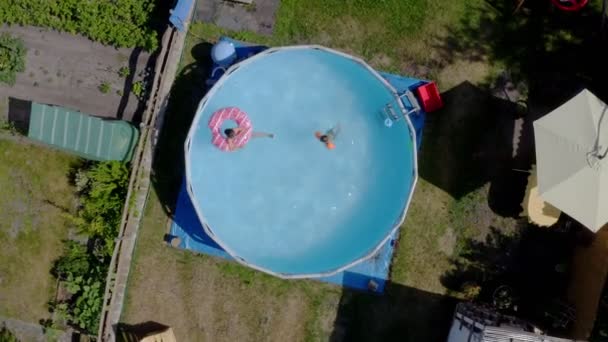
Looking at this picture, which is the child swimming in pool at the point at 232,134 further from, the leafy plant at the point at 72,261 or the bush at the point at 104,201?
the leafy plant at the point at 72,261

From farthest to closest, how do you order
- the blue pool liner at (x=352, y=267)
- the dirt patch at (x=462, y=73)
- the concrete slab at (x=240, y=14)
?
the concrete slab at (x=240, y=14) → the dirt patch at (x=462, y=73) → the blue pool liner at (x=352, y=267)

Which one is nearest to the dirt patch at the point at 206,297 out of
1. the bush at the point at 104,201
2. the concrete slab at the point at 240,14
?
the bush at the point at 104,201

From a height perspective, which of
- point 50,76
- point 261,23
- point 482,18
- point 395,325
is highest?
point 482,18

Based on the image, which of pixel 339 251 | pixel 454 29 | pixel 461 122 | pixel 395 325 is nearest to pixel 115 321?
pixel 339 251

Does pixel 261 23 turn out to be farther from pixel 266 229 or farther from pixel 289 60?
pixel 266 229

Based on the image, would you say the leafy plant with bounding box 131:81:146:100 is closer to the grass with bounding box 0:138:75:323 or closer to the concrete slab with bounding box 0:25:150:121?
the concrete slab with bounding box 0:25:150:121

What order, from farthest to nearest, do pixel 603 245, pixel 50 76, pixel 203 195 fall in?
pixel 50 76
pixel 203 195
pixel 603 245
